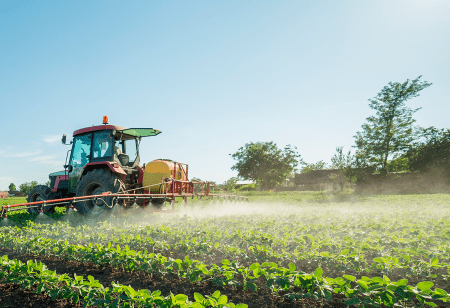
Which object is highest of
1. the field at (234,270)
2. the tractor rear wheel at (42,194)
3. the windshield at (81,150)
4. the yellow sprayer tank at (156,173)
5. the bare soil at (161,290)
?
the windshield at (81,150)

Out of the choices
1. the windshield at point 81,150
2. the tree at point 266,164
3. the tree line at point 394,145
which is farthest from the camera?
the tree at point 266,164

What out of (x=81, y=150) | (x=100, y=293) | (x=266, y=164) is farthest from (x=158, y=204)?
(x=266, y=164)

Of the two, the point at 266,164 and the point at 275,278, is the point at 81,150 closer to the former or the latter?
the point at 275,278

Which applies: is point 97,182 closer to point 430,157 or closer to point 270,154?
point 430,157

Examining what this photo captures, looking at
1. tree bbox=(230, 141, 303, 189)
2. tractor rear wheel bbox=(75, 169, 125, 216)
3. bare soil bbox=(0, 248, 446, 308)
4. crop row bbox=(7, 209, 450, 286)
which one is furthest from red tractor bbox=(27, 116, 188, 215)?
tree bbox=(230, 141, 303, 189)

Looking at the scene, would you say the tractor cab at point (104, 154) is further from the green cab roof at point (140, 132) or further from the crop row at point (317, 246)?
the crop row at point (317, 246)

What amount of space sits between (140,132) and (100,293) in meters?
6.09

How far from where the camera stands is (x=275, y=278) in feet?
8.54

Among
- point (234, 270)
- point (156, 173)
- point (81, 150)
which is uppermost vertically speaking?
point (81, 150)

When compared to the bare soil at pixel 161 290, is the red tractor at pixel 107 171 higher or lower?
higher

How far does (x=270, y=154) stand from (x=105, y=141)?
116 feet

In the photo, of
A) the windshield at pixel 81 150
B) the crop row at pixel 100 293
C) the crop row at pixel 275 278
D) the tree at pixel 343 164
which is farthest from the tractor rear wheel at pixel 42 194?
the tree at pixel 343 164

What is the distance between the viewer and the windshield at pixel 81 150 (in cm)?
845

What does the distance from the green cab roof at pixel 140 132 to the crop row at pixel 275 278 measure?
12.7 ft
